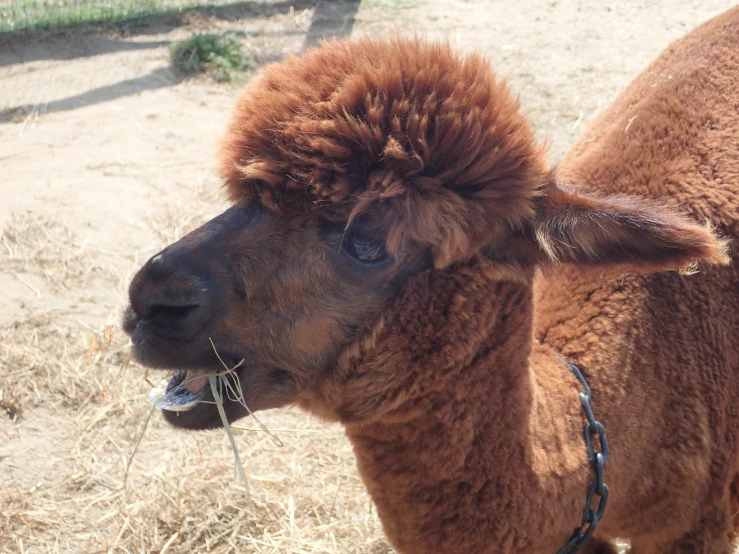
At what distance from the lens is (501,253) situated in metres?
2.15

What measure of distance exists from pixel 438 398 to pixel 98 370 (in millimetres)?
2575

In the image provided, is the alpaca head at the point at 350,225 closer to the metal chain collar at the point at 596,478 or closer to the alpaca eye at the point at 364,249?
the alpaca eye at the point at 364,249

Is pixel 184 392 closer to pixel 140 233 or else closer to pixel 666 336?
pixel 666 336

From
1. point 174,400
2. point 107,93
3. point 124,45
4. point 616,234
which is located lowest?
point 107,93

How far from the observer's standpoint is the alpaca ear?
6.46 ft

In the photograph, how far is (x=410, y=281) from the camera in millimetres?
2064

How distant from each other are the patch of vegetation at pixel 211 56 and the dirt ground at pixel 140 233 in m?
0.14

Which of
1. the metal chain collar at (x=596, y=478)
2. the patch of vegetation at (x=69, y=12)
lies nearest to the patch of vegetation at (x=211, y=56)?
the patch of vegetation at (x=69, y=12)

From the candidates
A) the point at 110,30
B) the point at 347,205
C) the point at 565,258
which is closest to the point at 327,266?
the point at 347,205

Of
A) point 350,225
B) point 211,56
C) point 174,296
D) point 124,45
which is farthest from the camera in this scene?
point 124,45

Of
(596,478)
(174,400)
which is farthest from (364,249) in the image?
(596,478)

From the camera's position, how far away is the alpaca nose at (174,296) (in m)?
1.89

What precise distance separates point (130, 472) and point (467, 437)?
212 cm

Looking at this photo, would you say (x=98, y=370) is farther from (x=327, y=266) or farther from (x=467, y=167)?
(x=467, y=167)
